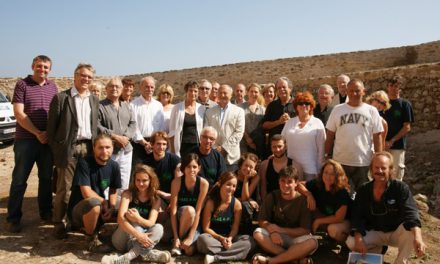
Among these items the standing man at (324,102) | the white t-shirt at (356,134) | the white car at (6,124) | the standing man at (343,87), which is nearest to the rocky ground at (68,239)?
the white t-shirt at (356,134)

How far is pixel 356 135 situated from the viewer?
4.30 m

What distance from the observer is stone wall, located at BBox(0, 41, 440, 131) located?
9.08 m

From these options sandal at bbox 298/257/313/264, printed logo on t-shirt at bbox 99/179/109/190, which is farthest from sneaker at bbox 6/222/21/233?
sandal at bbox 298/257/313/264

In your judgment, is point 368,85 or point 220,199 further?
point 368,85

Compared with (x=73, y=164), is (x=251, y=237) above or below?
below

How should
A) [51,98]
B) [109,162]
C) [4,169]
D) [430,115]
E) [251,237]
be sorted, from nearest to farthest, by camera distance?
[251,237] < [109,162] < [51,98] < [4,169] < [430,115]

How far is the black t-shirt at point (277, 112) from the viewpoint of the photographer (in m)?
5.16

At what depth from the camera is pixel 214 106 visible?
518cm

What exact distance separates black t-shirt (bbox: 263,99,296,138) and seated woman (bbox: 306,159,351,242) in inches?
48.2

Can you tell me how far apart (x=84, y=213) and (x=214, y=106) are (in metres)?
2.18

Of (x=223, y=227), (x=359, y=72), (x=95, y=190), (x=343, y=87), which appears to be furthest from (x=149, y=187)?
(x=359, y=72)

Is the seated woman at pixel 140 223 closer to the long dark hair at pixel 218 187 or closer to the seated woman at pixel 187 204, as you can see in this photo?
the seated woman at pixel 187 204

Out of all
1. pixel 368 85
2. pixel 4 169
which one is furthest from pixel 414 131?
pixel 4 169

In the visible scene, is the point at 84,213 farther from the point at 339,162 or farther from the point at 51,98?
the point at 339,162
